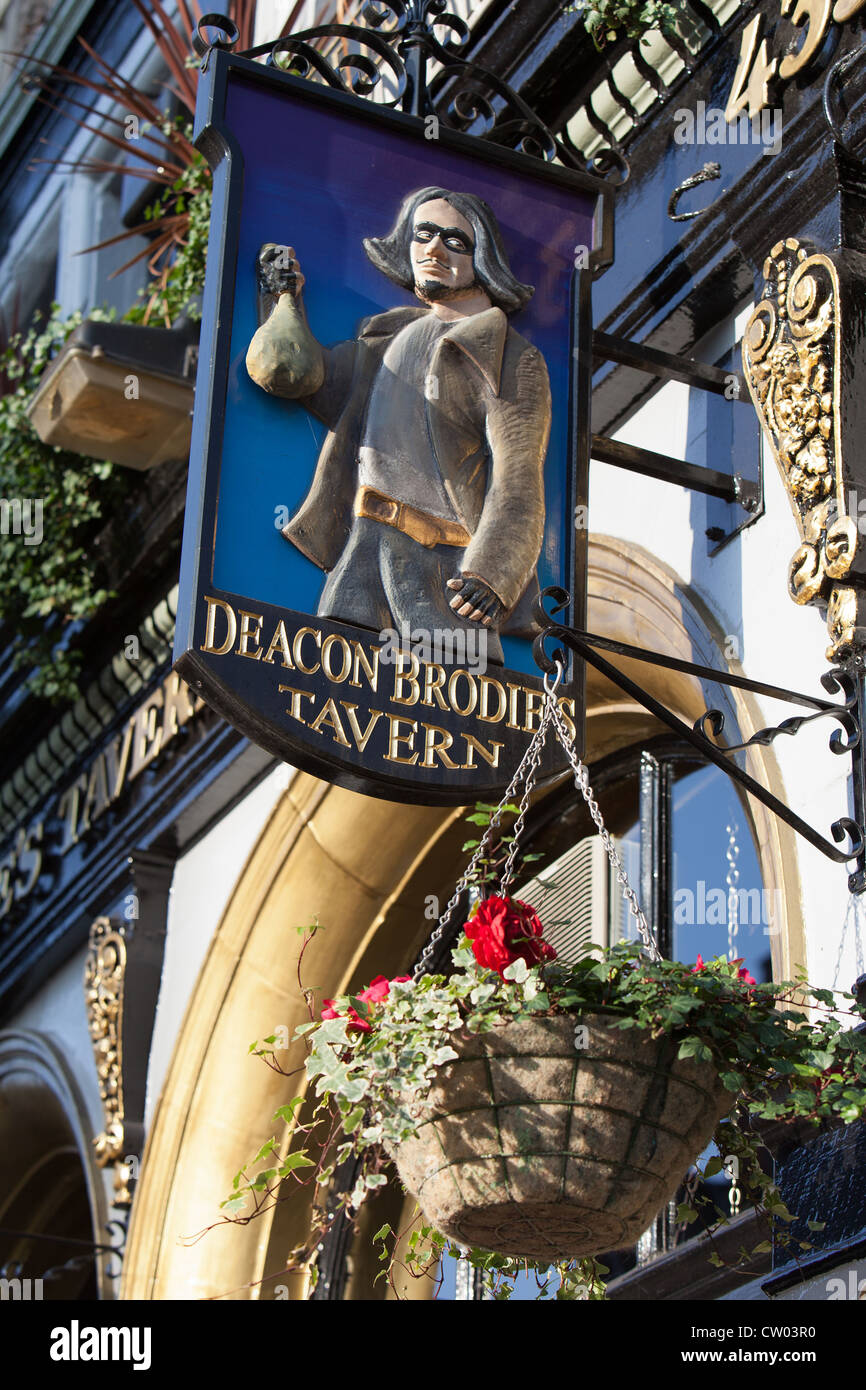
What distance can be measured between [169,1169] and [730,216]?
4.13 m

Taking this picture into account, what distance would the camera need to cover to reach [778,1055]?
12.0 ft

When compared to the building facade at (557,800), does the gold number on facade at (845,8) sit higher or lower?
higher

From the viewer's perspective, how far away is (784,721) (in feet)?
15.3

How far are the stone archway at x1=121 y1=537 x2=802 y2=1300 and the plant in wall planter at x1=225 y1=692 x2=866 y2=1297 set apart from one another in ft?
10.5

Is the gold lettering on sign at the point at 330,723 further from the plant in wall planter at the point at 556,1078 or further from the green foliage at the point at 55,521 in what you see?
the green foliage at the point at 55,521

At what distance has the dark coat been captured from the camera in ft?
15.2

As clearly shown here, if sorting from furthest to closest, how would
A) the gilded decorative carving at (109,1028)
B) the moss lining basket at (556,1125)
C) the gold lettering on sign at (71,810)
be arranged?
the gold lettering on sign at (71,810)
the gilded decorative carving at (109,1028)
the moss lining basket at (556,1125)

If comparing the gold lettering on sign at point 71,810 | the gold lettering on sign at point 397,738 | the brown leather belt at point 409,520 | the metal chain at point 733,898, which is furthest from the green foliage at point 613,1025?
the gold lettering on sign at point 71,810

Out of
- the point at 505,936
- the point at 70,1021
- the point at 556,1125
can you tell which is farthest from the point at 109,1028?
the point at 556,1125

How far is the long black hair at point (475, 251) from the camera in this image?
5.03m

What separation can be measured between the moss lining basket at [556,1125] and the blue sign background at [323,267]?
129 centimetres

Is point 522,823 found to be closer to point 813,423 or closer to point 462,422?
point 462,422

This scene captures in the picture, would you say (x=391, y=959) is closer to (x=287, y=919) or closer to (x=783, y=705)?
(x=287, y=919)

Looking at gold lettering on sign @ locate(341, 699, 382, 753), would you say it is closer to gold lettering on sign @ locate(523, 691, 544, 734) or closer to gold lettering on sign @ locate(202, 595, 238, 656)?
gold lettering on sign @ locate(202, 595, 238, 656)
